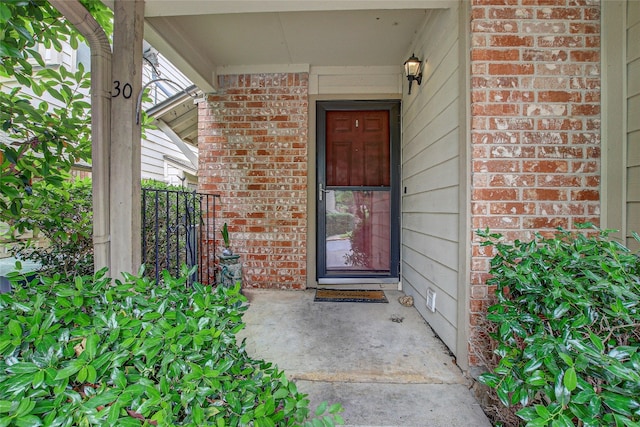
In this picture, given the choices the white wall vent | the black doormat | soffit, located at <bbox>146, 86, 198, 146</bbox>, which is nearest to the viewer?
the white wall vent

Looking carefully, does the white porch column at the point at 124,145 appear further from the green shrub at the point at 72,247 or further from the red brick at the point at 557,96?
the red brick at the point at 557,96

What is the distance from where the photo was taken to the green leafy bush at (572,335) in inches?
24.6

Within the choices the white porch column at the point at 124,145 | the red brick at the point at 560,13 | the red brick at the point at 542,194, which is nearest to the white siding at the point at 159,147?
the white porch column at the point at 124,145

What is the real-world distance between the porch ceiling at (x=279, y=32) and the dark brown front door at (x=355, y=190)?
601mm

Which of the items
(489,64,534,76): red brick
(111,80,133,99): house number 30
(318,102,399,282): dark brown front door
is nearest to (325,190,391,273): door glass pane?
(318,102,399,282): dark brown front door

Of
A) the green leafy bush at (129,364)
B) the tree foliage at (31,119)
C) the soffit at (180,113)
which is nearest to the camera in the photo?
the green leafy bush at (129,364)

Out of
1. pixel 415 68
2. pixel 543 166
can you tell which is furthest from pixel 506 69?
pixel 415 68

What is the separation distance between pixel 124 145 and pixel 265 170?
1623mm

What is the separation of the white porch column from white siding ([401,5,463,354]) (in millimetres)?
2054

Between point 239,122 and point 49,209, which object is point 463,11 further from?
point 49,209

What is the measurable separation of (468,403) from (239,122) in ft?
10.6

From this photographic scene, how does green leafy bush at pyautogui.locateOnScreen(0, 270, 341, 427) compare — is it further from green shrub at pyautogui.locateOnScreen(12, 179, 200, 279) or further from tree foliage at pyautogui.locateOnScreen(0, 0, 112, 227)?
green shrub at pyautogui.locateOnScreen(12, 179, 200, 279)

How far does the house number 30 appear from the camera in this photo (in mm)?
1798

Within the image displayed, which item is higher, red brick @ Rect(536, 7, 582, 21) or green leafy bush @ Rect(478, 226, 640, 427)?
red brick @ Rect(536, 7, 582, 21)
